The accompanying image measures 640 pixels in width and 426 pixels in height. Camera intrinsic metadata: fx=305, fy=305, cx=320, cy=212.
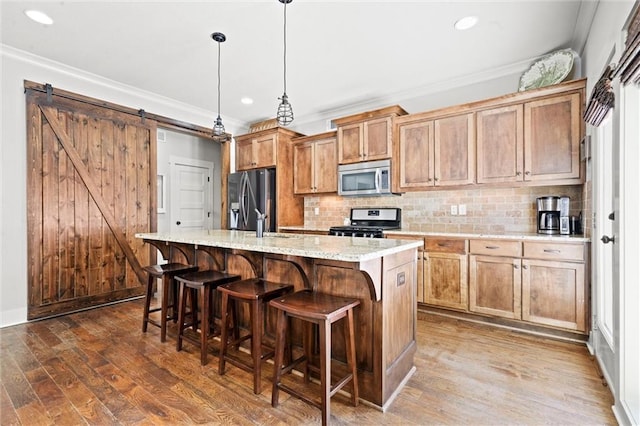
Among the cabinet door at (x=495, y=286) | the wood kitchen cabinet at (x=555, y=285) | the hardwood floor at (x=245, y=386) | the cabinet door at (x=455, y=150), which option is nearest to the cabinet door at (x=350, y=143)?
the cabinet door at (x=455, y=150)

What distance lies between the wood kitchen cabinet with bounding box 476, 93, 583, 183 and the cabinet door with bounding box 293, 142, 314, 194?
234 cm

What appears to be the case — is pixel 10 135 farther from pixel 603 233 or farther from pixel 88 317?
pixel 603 233

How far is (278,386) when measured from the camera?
1.71 m

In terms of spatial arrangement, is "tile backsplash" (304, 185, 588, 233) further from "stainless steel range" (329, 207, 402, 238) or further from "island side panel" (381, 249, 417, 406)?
"island side panel" (381, 249, 417, 406)

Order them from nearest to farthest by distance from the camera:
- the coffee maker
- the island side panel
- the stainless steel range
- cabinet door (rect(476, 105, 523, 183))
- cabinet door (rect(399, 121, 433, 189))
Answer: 1. the island side panel
2. the coffee maker
3. cabinet door (rect(476, 105, 523, 183))
4. cabinet door (rect(399, 121, 433, 189))
5. the stainless steel range

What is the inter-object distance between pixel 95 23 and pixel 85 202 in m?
1.97

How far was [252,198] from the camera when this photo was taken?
4.80 m

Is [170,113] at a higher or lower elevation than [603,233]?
higher

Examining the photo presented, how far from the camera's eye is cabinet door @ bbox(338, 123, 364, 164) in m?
4.05

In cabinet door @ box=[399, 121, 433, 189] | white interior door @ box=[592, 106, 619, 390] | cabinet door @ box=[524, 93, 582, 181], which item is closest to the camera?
white interior door @ box=[592, 106, 619, 390]

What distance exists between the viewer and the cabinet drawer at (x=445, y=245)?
3.07 meters

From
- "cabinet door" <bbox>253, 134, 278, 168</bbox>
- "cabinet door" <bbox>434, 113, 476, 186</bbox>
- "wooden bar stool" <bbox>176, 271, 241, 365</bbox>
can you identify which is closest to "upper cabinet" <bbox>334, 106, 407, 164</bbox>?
"cabinet door" <bbox>434, 113, 476, 186</bbox>

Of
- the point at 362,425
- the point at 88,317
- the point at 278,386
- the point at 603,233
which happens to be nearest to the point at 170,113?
the point at 88,317

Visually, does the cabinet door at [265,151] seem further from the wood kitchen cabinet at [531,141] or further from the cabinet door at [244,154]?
the wood kitchen cabinet at [531,141]
